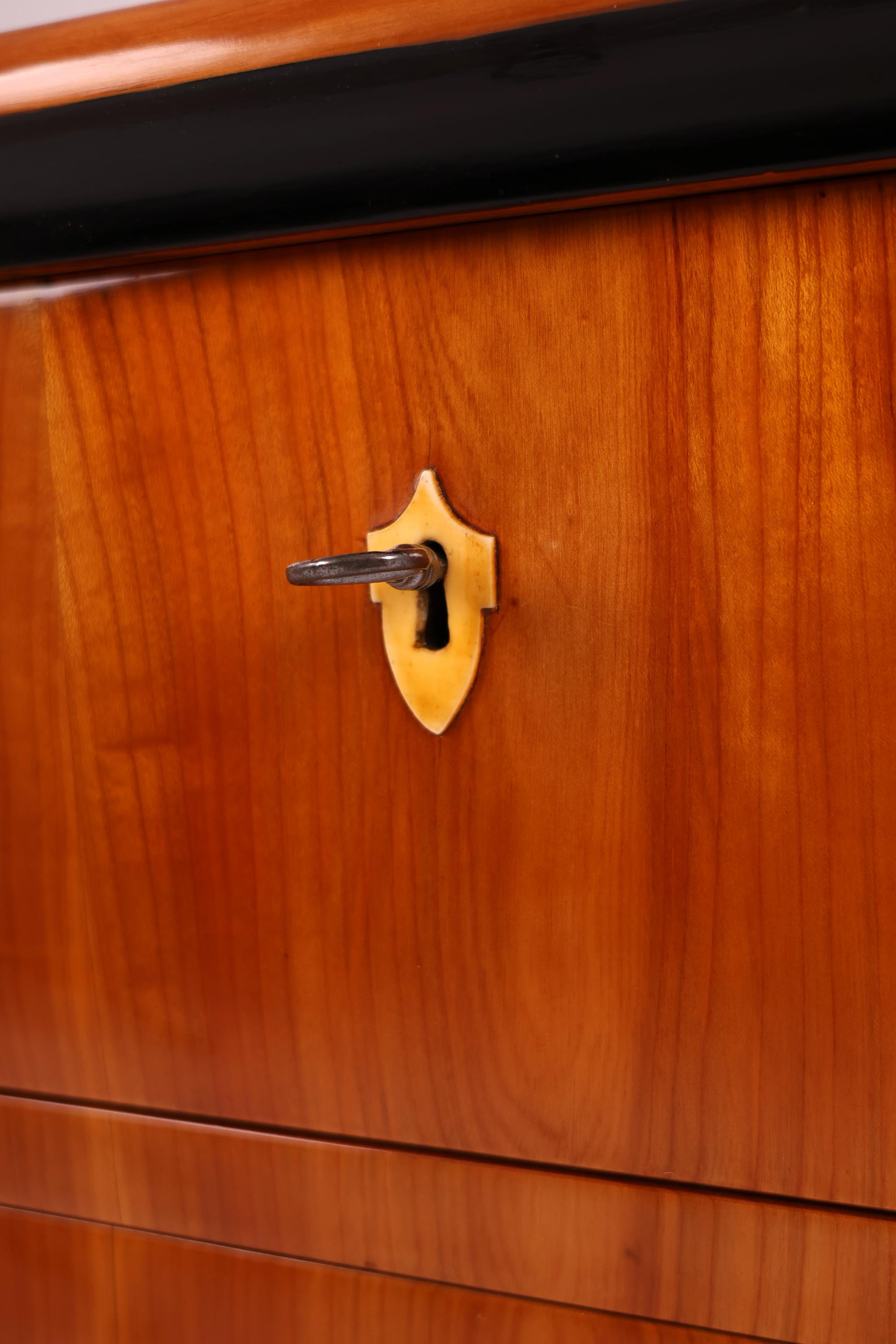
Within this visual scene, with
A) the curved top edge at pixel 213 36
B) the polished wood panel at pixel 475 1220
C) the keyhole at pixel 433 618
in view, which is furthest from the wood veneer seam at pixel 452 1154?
the curved top edge at pixel 213 36

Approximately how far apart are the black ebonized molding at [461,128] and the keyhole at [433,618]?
9 centimetres

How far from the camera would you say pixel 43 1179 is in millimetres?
314

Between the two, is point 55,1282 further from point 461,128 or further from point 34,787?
point 461,128

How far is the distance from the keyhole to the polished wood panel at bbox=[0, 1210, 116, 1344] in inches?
8.2

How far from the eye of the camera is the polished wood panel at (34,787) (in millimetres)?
291

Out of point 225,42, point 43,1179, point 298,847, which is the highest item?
point 225,42

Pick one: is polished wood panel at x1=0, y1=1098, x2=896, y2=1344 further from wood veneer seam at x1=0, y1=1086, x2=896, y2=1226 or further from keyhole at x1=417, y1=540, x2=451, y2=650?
keyhole at x1=417, y1=540, x2=451, y2=650

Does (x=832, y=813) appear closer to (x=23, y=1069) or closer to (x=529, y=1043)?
(x=529, y=1043)

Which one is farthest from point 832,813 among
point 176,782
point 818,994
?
point 176,782

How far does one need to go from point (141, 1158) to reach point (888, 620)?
25 cm

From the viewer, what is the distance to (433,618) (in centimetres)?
26

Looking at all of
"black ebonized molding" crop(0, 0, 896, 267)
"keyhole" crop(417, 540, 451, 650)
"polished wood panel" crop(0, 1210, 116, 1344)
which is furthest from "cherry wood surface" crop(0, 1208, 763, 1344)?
"black ebonized molding" crop(0, 0, 896, 267)

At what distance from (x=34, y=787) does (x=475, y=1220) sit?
173mm

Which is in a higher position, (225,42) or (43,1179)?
(225,42)
